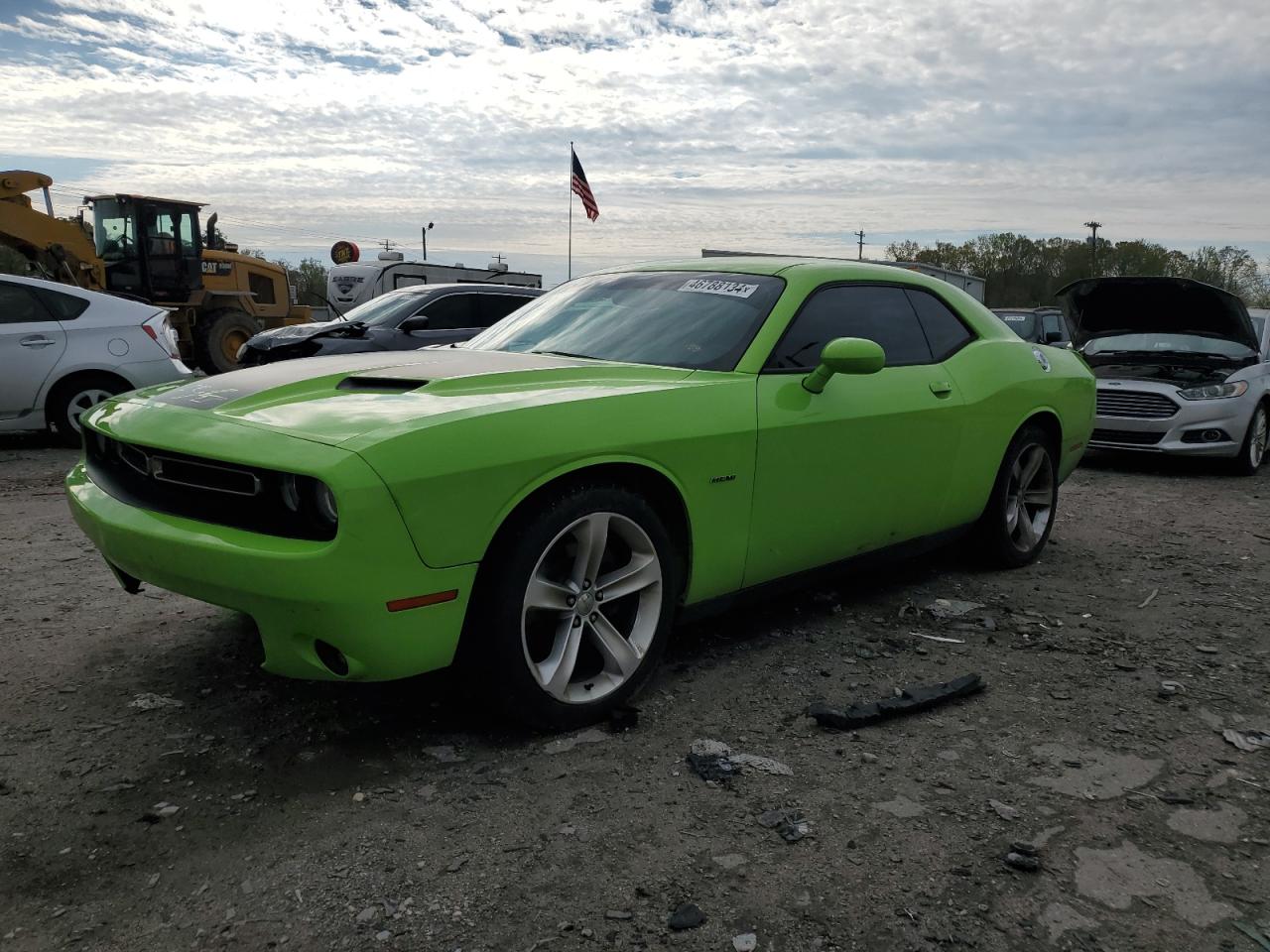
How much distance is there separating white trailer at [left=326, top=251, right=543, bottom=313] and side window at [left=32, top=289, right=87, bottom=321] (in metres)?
13.7

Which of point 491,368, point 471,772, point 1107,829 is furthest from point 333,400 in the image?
point 1107,829

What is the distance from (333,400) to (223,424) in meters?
0.31

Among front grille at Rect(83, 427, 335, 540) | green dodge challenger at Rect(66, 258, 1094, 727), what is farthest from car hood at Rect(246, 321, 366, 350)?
front grille at Rect(83, 427, 335, 540)

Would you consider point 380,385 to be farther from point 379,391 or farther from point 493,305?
point 493,305

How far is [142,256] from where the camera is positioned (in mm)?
14922

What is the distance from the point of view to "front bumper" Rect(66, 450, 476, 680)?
2391mm

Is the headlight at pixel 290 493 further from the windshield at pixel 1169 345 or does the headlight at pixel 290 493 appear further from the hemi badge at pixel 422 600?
the windshield at pixel 1169 345

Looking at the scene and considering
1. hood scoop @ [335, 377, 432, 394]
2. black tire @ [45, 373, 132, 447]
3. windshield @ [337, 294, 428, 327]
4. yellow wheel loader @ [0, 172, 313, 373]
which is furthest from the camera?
yellow wheel loader @ [0, 172, 313, 373]

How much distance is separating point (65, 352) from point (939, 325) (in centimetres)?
688

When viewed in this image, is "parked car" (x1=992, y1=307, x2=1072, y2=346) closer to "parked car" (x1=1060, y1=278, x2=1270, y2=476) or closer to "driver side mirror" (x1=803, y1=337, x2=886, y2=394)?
"parked car" (x1=1060, y1=278, x2=1270, y2=476)

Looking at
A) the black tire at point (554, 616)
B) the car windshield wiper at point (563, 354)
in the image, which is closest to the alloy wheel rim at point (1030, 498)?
the car windshield wiper at point (563, 354)

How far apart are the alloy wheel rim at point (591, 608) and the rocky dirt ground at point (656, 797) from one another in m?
0.20

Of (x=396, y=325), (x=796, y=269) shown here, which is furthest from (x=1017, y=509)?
(x=396, y=325)

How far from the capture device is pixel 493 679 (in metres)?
2.71
